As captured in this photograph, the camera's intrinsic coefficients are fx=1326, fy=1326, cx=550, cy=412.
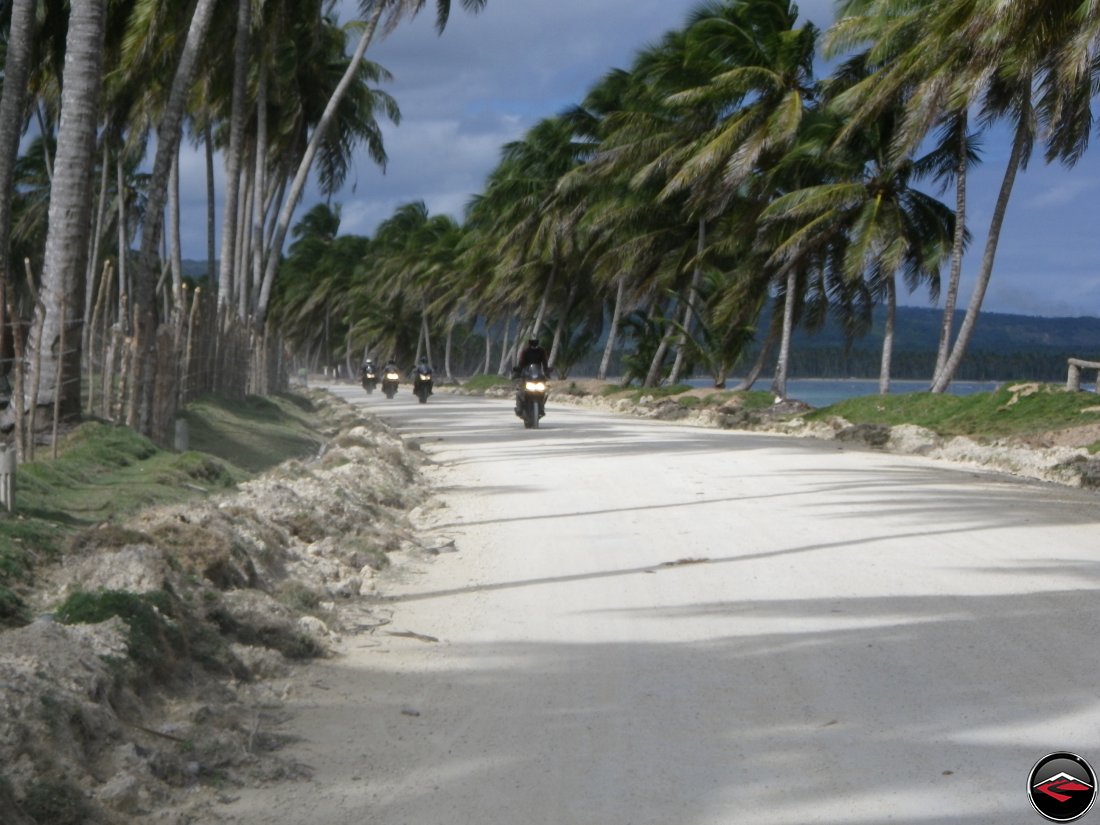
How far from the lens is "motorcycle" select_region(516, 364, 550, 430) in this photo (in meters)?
24.9

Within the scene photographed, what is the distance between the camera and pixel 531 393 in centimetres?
2511

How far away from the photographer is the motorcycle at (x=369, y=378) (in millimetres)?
54344

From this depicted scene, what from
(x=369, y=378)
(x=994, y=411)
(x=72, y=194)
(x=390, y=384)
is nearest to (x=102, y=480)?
(x=72, y=194)

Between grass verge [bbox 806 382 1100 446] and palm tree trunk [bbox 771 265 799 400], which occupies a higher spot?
palm tree trunk [bbox 771 265 799 400]

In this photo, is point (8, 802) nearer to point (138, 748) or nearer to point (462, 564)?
point (138, 748)

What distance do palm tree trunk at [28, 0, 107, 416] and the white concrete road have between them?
4.77m

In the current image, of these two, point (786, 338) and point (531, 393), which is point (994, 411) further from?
point (786, 338)

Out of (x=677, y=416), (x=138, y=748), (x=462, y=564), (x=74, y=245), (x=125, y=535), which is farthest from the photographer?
(x=677, y=416)

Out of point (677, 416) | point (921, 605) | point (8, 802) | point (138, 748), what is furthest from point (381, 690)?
point (677, 416)

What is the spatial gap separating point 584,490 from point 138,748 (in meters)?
9.27

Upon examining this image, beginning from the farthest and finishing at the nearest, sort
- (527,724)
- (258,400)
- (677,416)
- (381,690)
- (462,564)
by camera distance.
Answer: (677,416) < (258,400) < (462,564) < (381,690) < (527,724)

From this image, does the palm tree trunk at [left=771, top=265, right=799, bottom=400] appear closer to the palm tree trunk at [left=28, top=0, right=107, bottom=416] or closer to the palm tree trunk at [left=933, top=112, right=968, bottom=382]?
the palm tree trunk at [left=933, top=112, right=968, bottom=382]

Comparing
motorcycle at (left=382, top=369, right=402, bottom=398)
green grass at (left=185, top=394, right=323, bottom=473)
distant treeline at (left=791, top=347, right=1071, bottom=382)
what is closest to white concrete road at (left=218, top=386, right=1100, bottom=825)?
green grass at (left=185, top=394, right=323, bottom=473)

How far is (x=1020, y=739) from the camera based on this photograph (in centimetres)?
501
